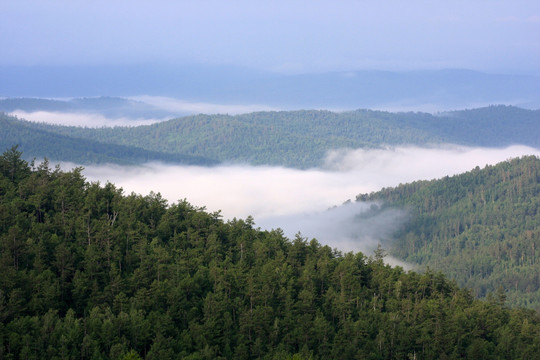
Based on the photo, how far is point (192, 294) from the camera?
216 feet

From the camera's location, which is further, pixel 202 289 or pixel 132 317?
pixel 202 289

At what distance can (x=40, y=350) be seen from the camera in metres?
51.0

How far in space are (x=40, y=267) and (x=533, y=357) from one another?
41945mm

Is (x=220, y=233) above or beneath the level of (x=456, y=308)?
above

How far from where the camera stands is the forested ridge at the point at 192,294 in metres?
55.6

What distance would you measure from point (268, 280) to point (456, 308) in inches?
718

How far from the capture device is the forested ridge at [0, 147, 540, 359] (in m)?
55.6

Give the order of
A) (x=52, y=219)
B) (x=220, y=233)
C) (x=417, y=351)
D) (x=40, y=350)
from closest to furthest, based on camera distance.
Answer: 1. (x=40, y=350)
2. (x=417, y=351)
3. (x=52, y=219)
4. (x=220, y=233)

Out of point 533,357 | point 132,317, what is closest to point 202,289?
point 132,317

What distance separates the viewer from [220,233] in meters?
83.9

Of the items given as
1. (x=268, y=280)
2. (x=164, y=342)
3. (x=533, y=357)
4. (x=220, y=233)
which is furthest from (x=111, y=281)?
(x=533, y=357)

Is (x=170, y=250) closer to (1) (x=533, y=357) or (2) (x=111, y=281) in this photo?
(2) (x=111, y=281)

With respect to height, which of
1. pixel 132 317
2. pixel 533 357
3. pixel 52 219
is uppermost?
pixel 52 219

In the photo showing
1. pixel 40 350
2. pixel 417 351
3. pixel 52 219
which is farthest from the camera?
pixel 52 219
